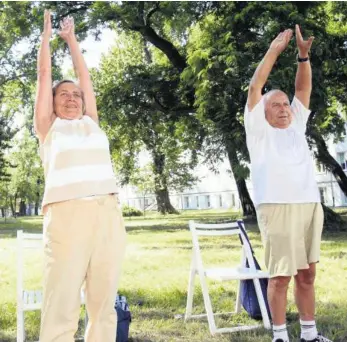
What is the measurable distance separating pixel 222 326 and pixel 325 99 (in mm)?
9275

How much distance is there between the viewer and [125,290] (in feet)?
21.5

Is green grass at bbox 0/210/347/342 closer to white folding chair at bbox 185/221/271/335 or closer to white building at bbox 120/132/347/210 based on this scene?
white folding chair at bbox 185/221/271/335

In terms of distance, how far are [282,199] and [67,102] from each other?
5.28 ft

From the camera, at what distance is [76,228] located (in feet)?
8.91

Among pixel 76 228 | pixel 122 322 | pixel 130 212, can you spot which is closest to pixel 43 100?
pixel 76 228

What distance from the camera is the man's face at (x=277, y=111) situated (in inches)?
146

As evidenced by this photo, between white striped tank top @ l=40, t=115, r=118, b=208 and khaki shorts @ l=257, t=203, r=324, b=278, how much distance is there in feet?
4.13

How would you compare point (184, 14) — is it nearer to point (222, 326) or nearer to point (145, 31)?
point (145, 31)

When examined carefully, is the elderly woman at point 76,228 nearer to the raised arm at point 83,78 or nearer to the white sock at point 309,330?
the raised arm at point 83,78

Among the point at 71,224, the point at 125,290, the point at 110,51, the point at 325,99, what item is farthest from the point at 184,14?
the point at 110,51

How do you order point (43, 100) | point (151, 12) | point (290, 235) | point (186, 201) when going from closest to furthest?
point (43, 100), point (290, 235), point (151, 12), point (186, 201)

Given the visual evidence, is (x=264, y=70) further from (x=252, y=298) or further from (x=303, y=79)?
(x=252, y=298)

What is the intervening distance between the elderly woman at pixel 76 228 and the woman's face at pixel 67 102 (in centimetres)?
6

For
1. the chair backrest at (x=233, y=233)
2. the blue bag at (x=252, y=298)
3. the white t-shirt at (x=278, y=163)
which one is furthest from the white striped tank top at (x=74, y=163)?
the blue bag at (x=252, y=298)
